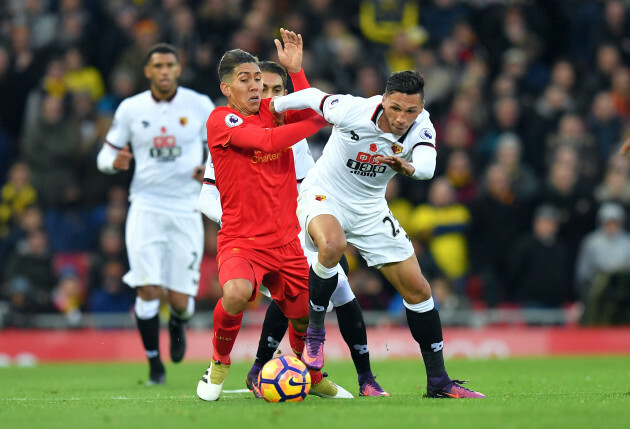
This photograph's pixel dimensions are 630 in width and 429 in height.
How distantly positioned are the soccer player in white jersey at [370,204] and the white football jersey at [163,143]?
281 cm

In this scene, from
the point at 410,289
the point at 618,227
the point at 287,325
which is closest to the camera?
the point at 410,289

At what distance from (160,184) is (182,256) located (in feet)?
2.64

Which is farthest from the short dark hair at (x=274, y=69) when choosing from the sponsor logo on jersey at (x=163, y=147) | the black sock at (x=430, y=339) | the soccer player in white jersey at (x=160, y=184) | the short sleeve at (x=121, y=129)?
the black sock at (x=430, y=339)

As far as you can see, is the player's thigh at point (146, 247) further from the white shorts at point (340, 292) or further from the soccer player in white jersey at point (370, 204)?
the soccer player in white jersey at point (370, 204)

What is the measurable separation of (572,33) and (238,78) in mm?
12024

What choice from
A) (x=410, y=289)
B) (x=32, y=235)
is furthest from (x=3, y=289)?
(x=410, y=289)

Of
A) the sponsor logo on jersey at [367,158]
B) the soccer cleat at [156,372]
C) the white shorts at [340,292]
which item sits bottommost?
the soccer cleat at [156,372]

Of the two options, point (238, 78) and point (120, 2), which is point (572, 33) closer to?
point (120, 2)

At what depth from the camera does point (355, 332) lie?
28.7 feet

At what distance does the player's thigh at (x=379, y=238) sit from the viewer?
27.2ft

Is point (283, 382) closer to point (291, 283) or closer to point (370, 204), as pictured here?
point (291, 283)

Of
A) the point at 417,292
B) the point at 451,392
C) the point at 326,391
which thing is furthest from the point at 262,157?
the point at 451,392

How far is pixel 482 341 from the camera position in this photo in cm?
1520

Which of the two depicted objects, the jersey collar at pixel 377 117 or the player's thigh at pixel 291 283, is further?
the player's thigh at pixel 291 283
